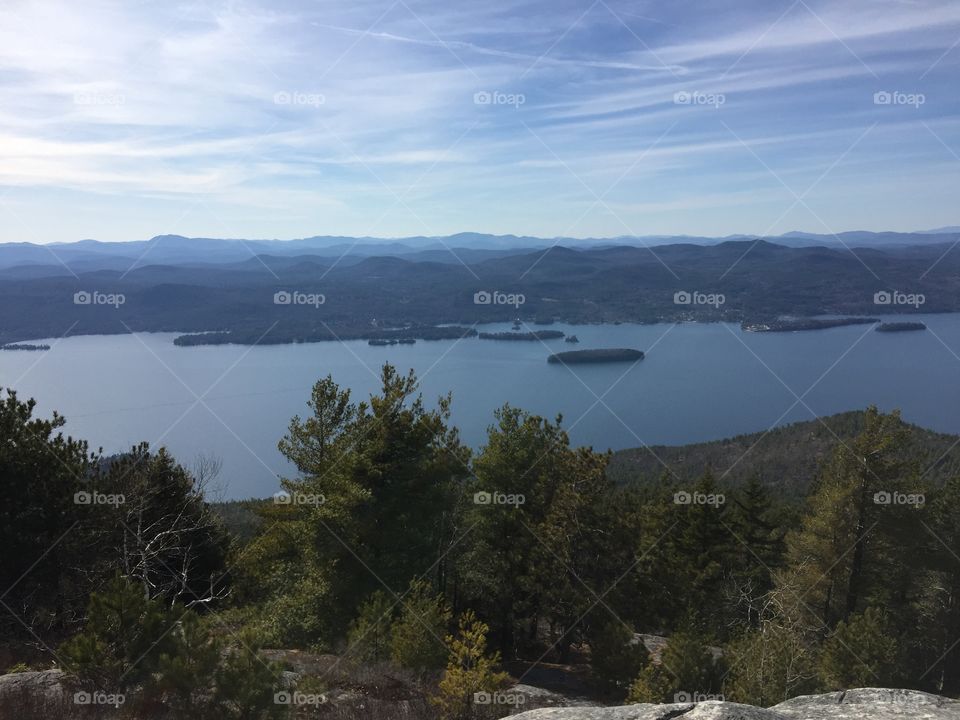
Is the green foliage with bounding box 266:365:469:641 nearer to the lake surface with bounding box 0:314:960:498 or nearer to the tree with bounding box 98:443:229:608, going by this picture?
the tree with bounding box 98:443:229:608

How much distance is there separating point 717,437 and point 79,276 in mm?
173981

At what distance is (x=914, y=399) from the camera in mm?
112875

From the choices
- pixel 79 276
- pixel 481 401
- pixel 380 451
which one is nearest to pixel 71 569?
pixel 380 451

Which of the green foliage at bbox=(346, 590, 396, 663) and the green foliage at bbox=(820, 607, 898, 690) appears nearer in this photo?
the green foliage at bbox=(346, 590, 396, 663)
